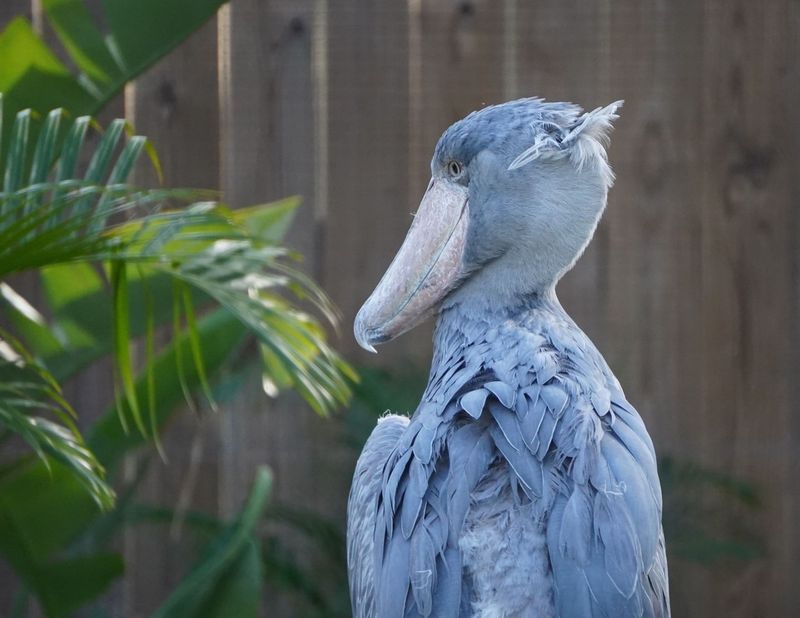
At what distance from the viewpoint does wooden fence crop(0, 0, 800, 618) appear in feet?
10.3

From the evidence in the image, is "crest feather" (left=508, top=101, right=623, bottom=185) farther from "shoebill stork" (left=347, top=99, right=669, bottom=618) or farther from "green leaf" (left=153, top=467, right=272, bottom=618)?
"green leaf" (left=153, top=467, right=272, bottom=618)

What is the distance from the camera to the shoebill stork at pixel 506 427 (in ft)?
4.97

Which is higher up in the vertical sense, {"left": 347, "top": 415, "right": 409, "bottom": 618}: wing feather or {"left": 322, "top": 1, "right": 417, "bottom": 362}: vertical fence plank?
{"left": 322, "top": 1, "right": 417, "bottom": 362}: vertical fence plank

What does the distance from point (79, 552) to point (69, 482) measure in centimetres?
45

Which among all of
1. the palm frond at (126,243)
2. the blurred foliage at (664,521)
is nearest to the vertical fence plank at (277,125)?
the blurred foliage at (664,521)

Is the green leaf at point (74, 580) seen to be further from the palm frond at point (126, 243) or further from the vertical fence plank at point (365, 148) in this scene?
the vertical fence plank at point (365, 148)

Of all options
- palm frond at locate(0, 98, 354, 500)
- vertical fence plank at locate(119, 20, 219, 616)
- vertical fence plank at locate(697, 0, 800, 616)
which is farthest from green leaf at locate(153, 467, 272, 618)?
vertical fence plank at locate(697, 0, 800, 616)

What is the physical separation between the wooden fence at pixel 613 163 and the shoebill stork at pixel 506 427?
4.32ft

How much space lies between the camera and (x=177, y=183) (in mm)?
3162

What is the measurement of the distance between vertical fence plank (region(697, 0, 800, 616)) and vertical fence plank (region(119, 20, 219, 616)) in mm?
1290

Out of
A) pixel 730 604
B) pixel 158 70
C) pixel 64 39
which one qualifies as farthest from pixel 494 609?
pixel 158 70

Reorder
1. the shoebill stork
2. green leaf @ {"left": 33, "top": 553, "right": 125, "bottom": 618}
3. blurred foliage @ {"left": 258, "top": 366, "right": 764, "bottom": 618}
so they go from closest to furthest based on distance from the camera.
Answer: the shoebill stork
green leaf @ {"left": 33, "top": 553, "right": 125, "bottom": 618}
blurred foliage @ {"left": 258, "top": 366, "right": 764, "bottom": 618}

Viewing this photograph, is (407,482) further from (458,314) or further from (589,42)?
(589,42)

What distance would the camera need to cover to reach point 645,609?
1539 mm
